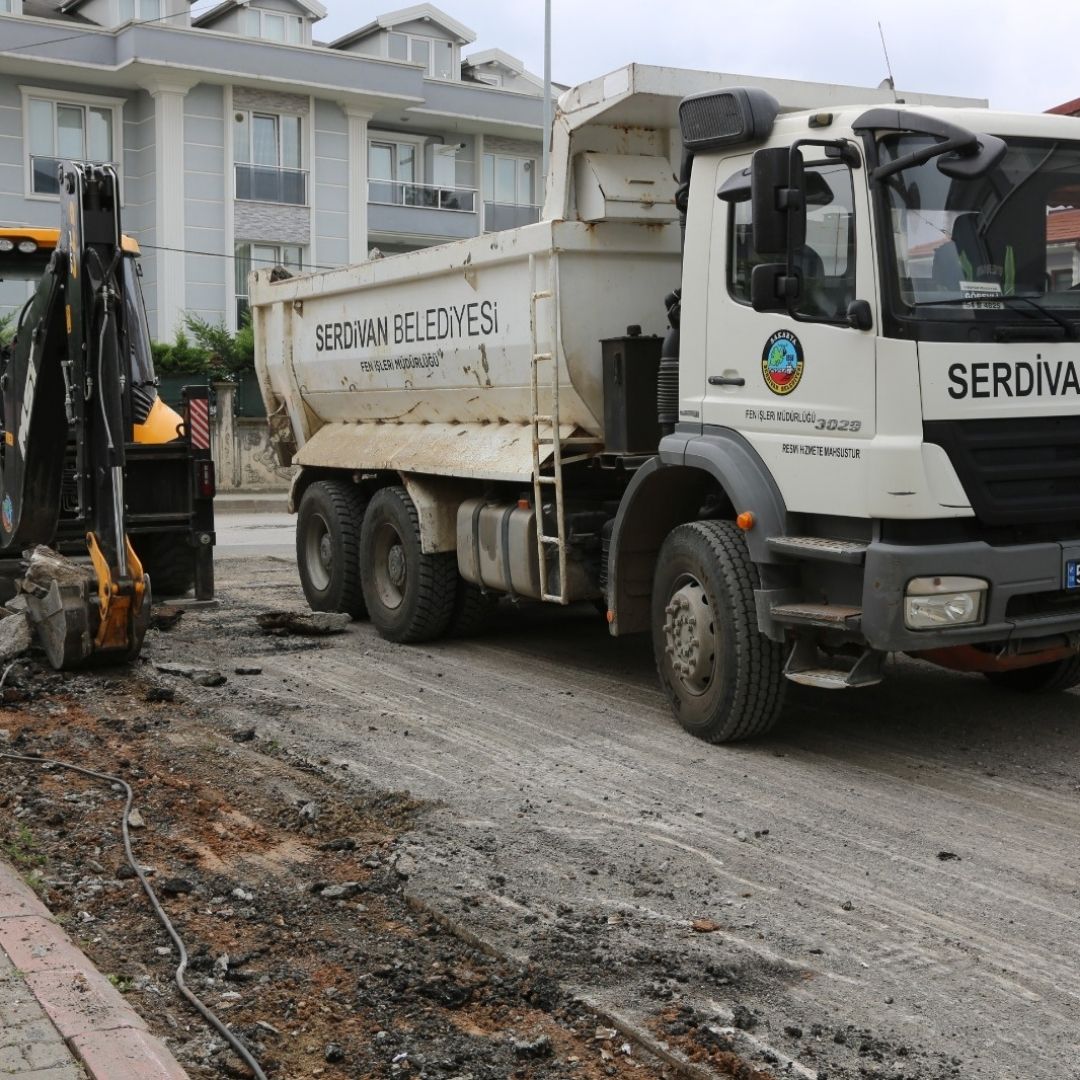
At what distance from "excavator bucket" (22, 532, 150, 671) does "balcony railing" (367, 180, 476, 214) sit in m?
28.6

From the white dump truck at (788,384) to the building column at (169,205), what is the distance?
2449 cm

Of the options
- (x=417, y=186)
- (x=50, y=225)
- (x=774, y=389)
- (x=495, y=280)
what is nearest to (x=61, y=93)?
(x=50, y=225)

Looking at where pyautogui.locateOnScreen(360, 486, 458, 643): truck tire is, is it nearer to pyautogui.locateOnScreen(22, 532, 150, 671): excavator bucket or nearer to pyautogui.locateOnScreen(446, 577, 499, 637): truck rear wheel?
pyautogui.locateOnScreen(446, 577, 499, 637): truck rear wheel

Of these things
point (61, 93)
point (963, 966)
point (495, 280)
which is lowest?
point (963, 966)

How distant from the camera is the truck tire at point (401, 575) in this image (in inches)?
403

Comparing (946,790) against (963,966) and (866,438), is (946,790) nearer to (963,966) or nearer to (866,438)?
(866,438)

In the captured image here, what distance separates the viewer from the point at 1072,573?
658 cm

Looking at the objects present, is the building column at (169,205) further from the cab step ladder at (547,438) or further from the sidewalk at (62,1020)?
the sidewalk at (62,1020)

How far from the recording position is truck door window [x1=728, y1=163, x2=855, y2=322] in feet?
21.3

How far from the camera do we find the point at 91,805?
20.5ft

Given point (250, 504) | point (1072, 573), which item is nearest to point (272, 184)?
point (250, 504)

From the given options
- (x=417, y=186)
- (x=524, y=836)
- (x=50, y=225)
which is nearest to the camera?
(x=524, y=836)

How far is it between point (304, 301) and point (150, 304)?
22177 millimetres

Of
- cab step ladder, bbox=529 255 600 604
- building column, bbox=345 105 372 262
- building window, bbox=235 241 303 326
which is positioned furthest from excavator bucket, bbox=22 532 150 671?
building column, bbox=345 105 372 262
